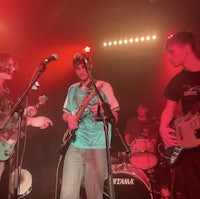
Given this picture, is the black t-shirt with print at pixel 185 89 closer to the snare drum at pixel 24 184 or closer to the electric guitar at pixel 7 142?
the electric guitar at pixel 7 142

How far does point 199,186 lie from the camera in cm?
260

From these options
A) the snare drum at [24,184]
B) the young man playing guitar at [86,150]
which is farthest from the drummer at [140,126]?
the snare drum at [24,184]

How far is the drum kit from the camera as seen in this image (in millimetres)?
3182

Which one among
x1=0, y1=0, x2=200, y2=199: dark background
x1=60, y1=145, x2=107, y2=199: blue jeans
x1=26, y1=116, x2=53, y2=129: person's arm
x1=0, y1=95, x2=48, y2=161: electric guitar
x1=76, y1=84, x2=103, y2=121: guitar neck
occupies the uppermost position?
x1=0, y1=0, x2=200, y2=199: dark background

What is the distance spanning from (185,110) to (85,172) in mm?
1204

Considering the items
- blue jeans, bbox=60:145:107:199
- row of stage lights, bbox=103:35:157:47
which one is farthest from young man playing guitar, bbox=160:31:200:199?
blue jeans, bbox=60:145:107:199

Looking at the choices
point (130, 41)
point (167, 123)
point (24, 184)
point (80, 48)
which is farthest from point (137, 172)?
point (80, 48)

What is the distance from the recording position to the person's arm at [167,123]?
2.83 meters

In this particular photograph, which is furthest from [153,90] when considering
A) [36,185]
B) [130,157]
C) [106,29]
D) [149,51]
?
[36,185]

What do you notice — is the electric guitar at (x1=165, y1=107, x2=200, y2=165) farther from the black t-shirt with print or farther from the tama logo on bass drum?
the tama logo on bass drum

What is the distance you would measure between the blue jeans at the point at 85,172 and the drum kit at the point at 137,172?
429 millimetres

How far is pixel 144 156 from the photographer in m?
3.36

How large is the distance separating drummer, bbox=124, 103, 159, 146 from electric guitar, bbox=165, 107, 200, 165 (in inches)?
26.0

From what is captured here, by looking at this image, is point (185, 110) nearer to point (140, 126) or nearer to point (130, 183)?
point (140, 126)
